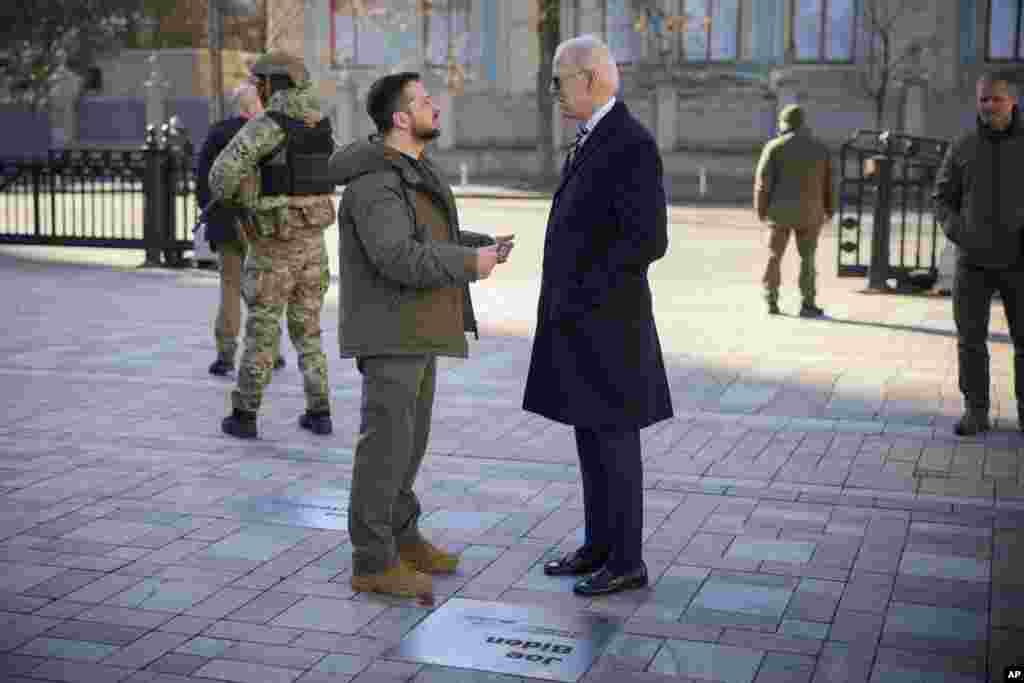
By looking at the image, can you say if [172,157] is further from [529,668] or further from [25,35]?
[25,35]

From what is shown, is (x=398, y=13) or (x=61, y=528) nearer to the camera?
(x=61, y=528)

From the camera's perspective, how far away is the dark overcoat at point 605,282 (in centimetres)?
512

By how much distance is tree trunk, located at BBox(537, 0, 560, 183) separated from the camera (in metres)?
32.8

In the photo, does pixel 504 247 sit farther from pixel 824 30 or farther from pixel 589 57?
pixel 824 30

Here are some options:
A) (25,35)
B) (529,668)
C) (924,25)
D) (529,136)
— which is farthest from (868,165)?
(25,35)

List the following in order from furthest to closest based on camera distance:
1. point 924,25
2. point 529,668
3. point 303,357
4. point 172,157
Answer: point 924,25
point 172,157
point 303,357
point 529,668

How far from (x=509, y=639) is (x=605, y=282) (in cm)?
124

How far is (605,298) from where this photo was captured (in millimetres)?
5164

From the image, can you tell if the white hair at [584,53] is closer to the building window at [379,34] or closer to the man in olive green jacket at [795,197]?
the man in olive green jacket at [795,197]

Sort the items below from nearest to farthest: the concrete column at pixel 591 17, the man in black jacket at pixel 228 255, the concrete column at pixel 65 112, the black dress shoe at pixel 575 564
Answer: the black dress shoe at pixel 575 564 → the man in black jacket at pixel 228 255 → the concrete column at pixel 591 17 → the concrete column at pixel 65 112

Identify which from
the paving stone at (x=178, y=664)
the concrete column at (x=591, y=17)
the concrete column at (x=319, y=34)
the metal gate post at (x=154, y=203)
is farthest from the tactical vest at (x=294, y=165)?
the concrete column at (x=319, y=34)

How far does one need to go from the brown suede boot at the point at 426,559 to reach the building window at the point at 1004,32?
30310mm

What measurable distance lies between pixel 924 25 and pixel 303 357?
27800mm

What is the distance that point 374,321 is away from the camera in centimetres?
521
